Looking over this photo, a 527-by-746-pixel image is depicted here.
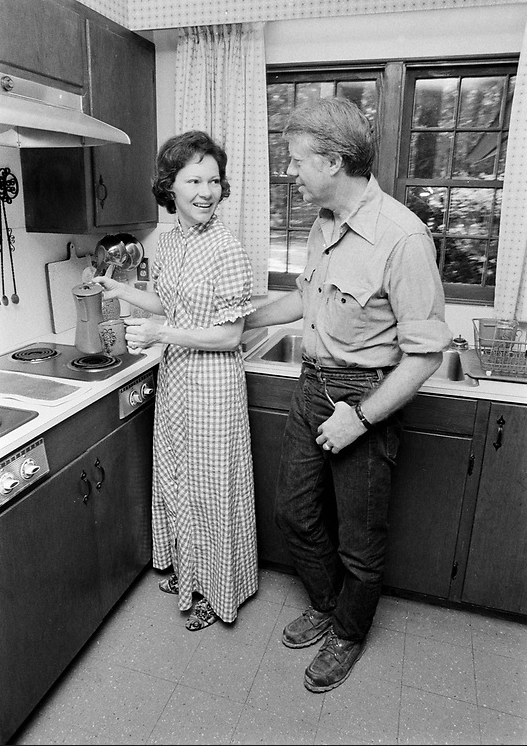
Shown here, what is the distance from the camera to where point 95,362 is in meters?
1.98

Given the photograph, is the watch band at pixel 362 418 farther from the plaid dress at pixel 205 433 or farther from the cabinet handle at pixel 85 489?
the cabinet handle at pixel 85 489

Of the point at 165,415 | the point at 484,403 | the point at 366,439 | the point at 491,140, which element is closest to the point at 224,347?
the point at 165,415

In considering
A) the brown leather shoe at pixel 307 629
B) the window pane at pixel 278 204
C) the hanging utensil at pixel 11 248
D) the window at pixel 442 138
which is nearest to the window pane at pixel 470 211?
the window at pixel 442 138

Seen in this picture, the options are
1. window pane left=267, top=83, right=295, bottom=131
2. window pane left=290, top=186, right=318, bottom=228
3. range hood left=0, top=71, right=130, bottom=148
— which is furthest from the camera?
window pane left=290, top=186, right=318, bottom=228

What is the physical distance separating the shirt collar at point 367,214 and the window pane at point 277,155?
108cm

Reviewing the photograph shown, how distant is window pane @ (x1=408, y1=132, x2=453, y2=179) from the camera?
235cm

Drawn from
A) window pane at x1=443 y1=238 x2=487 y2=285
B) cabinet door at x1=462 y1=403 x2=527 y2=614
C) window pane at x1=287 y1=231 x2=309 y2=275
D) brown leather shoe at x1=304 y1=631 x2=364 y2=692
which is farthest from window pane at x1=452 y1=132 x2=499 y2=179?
brown leather shoe at x1=304 y1=631 x2=364 y2=692

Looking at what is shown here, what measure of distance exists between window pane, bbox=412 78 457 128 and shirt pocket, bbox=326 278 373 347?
1.18 meters

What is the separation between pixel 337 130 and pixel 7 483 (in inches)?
45.7

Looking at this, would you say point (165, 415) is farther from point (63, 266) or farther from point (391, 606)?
point (391, 606)

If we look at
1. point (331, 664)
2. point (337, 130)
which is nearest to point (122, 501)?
point (331, 664)

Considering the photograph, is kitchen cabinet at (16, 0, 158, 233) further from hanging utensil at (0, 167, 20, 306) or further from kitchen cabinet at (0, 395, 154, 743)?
kitchen cabinet at (0, 395, 154, 743)

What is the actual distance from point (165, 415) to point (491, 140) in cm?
163

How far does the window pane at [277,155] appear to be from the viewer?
8.22ft
